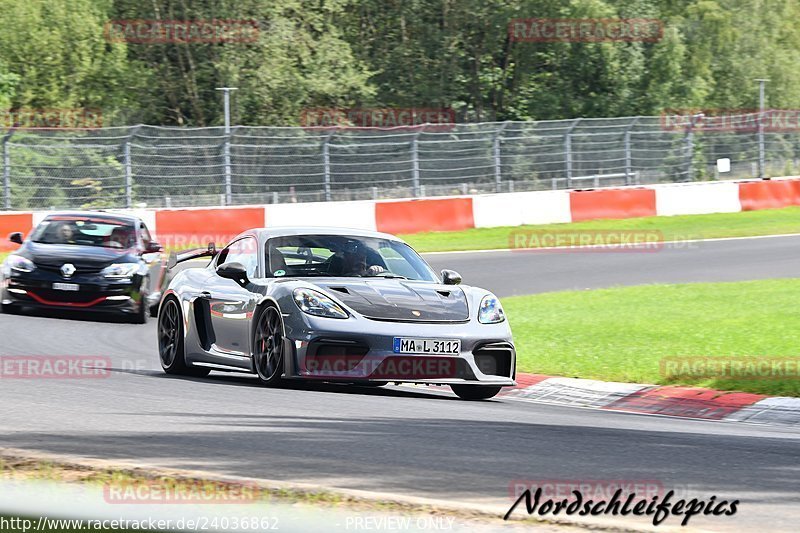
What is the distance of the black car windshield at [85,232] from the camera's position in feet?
55.3

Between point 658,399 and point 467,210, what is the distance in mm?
18342

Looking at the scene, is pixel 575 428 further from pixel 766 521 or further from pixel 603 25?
pixel 603 25

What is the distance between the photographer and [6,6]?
151 feet

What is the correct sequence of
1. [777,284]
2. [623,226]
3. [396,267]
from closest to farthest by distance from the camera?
[396,267] → [777,284] → [623,226]

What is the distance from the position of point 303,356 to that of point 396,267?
167 cm

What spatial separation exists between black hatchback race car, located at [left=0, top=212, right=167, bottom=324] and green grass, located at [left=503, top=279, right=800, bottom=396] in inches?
171

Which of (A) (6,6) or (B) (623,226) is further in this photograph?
(A) (6,6)

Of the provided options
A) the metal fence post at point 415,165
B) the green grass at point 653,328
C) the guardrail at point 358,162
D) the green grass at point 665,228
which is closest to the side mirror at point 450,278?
the green grass at point 653,328

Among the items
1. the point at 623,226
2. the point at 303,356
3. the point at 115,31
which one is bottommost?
the point at 303,356

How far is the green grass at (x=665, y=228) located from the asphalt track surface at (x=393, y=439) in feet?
49.5

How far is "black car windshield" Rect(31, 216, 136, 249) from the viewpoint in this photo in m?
16.8

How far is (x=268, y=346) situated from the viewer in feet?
34.9

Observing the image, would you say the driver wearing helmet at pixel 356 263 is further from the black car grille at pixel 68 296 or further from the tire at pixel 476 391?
the black car grille at pixel 68 296

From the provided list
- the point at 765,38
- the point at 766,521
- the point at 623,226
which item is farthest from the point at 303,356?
the point at 765,38
